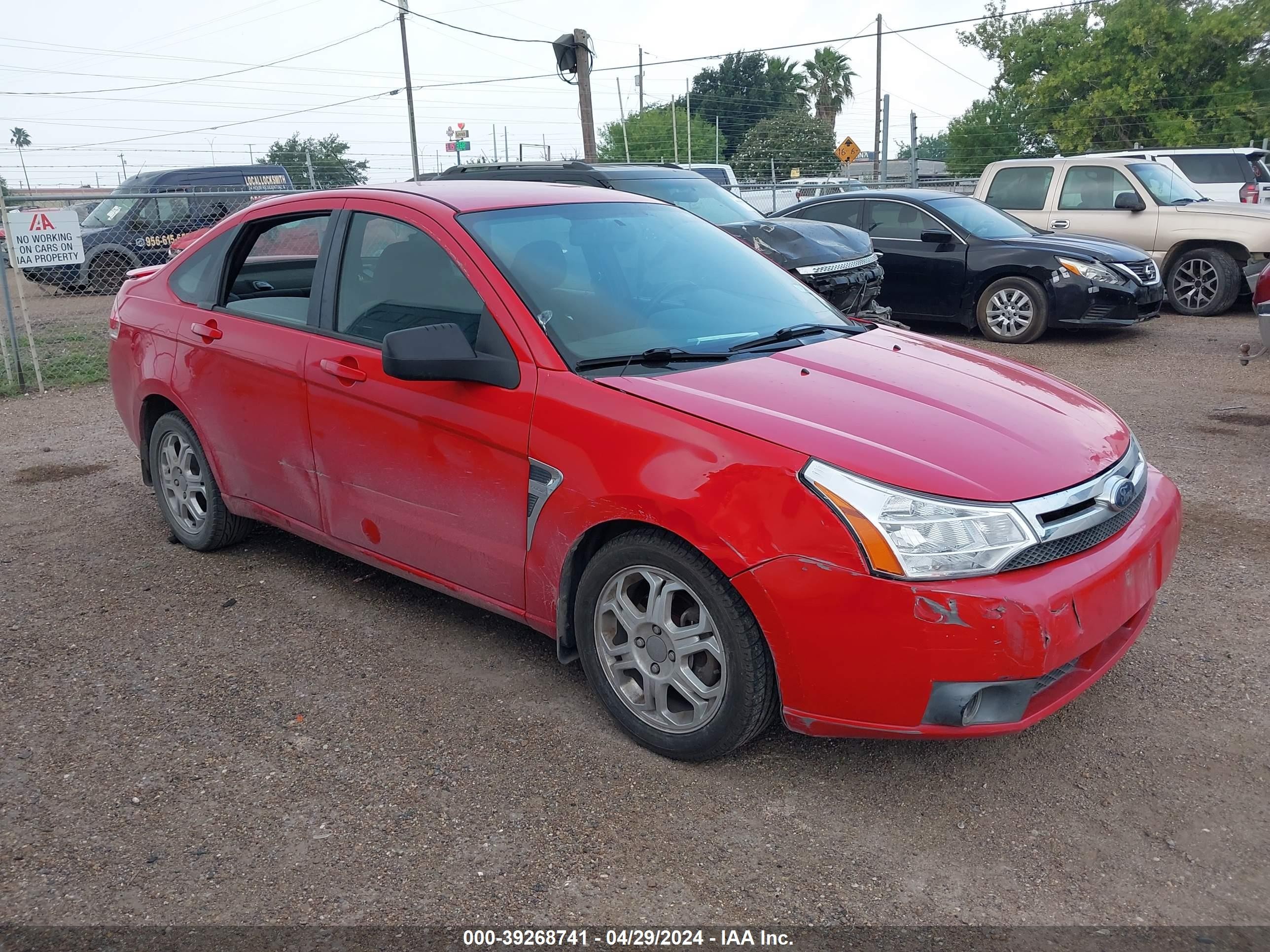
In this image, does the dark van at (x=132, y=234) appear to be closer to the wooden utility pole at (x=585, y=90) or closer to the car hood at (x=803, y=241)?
the wooden utility pole at (x=585, y=90)

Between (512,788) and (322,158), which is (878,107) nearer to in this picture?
(322,158)

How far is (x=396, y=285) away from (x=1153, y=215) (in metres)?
10.8

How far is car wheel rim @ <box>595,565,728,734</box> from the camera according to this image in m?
3.04

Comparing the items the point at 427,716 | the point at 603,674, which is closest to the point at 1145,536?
the point at 603,674

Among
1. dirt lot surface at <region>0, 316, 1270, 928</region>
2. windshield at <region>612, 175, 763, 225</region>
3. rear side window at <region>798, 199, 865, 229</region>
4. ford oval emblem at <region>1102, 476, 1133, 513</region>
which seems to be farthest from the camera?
rear side window at <region>798, 199, 865, 229</region>

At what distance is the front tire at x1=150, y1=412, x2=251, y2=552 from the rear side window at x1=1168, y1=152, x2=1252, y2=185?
14.5 meters

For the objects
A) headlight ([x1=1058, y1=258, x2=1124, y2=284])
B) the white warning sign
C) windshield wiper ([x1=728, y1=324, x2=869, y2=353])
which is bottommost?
headlight ([x1=1058, y1=258, x2=1124, y2=284])

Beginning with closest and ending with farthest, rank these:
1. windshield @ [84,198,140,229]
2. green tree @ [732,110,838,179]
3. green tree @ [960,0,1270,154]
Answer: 1. windshield @ [84,198,140,229]
2. green tree @ [960,0,1270,154]
3. green tree @ [732,110,838,179]

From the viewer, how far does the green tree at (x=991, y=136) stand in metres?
44.8

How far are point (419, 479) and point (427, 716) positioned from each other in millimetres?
794

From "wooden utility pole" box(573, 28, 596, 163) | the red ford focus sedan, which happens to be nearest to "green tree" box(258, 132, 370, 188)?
"wooden utility pole" box(573, 28, 596, 163)

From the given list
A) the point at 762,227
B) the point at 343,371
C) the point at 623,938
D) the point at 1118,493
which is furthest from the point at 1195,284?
the point at 623,938

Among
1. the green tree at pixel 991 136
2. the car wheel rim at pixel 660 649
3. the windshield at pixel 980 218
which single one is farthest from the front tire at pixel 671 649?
the green tree at pixel 991 136

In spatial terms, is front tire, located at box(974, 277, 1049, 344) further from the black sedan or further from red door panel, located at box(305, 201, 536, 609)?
red door panel, located at box(305, 201, 536, 609)
